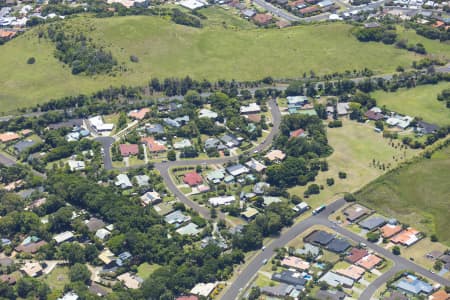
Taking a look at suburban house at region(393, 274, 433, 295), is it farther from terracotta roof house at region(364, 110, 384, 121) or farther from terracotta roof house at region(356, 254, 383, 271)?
terracotta roof house at region(364, 110, 384, 121)

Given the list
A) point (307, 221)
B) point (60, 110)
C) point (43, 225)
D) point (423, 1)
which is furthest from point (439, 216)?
point (423, 1)

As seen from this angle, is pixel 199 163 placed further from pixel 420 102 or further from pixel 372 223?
pixel 420 102

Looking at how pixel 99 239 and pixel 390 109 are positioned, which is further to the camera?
pixel 390 109

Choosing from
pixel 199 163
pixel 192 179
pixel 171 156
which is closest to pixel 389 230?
pixel 192 179

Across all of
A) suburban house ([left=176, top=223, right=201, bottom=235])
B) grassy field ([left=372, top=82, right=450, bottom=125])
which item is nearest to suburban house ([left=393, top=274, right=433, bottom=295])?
suburban house ([left=176, top=223, right=201, bottom=235])

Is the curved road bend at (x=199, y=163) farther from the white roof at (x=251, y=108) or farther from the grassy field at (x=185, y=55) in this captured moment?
the grassy field at (x=185, y=55)

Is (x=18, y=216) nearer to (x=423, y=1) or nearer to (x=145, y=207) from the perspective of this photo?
(x=145, y=207)
